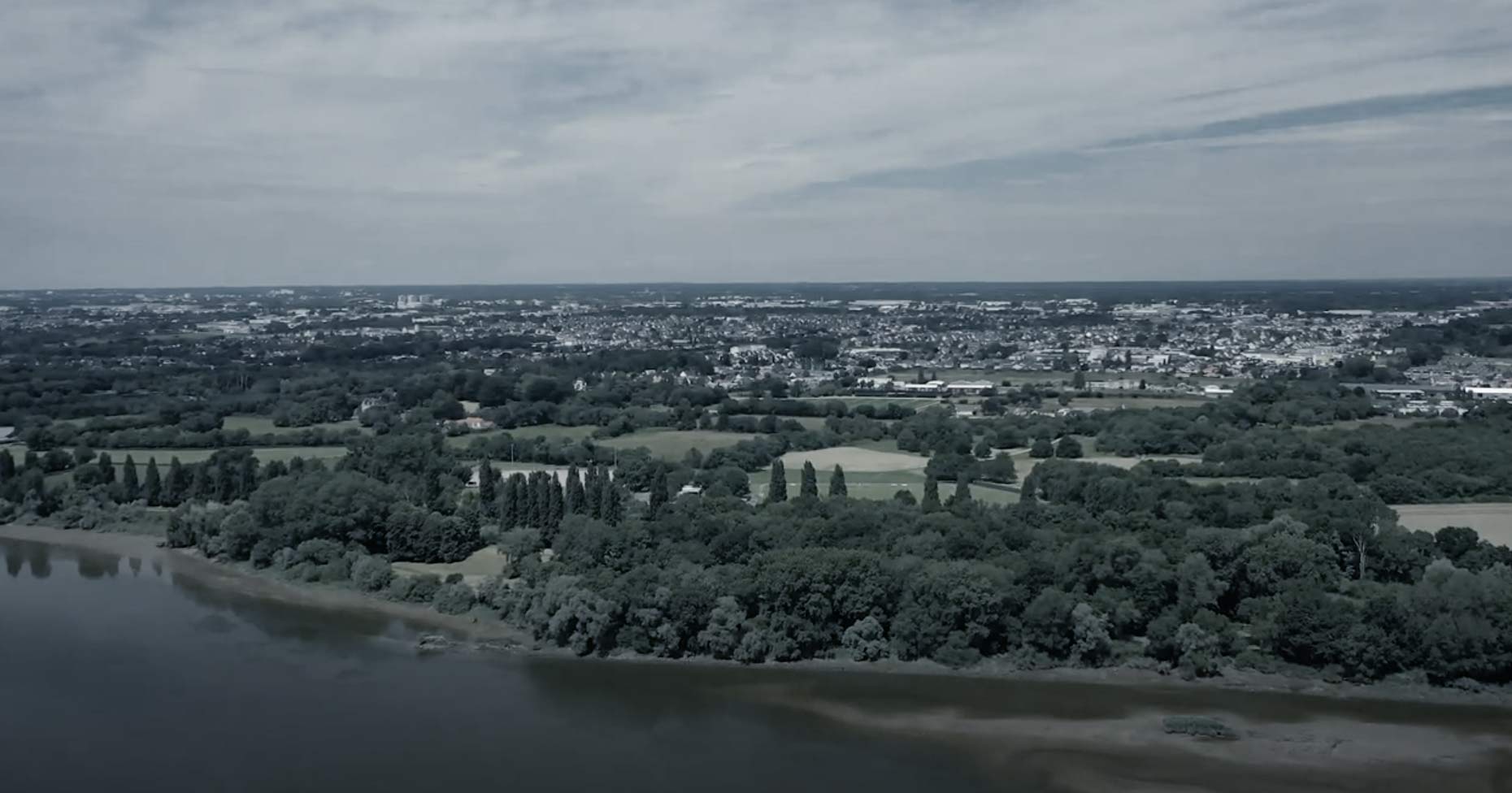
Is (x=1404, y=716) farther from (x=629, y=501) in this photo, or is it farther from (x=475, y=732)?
(x=629, y=501)

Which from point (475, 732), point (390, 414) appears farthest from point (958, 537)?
point (390, 414)

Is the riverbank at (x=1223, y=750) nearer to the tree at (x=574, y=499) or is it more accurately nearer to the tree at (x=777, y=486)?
the tree at (x=574, y=499)

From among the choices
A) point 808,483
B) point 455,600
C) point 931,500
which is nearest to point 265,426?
point 808,483

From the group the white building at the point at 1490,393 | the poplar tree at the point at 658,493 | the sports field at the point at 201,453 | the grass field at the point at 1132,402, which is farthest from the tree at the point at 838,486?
the white building at the point at 1490,393

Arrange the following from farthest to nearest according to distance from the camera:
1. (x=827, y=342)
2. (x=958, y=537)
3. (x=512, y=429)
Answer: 1. (x=827, y=342)
2. (x=512, y=429)
3. (x=958, y=537)

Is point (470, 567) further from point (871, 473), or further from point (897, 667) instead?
point (871, 473)

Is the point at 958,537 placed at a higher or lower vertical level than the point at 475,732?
higher
